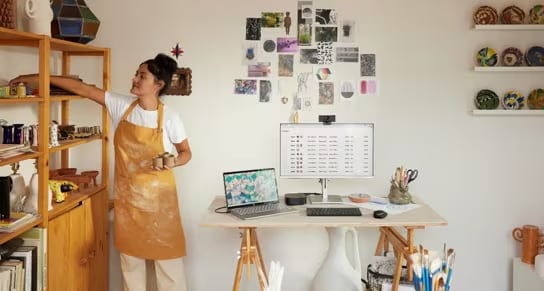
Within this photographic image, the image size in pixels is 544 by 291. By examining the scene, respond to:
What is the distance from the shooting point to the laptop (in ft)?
10.3

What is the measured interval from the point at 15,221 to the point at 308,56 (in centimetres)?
188

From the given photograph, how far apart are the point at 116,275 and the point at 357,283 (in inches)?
58.2

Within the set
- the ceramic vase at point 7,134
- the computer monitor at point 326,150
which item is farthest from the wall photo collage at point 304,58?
the ceramic vase at point 7,134

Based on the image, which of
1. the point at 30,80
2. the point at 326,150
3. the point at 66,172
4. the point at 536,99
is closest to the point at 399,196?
the point at 326,150

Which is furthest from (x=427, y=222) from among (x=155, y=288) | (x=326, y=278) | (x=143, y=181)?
(x=155, y=288)

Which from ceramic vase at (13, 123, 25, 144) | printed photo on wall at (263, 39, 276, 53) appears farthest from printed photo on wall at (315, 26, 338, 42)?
ceramic vase at (13, 123, 25, 144)

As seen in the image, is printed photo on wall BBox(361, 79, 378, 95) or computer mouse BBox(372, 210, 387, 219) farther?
printed photo on wall BBox(361, 79, 378, 95)

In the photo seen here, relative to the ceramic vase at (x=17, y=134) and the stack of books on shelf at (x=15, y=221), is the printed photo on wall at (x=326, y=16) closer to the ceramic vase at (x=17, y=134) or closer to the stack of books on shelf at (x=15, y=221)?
the ceramic vase at (x=17, y=134)

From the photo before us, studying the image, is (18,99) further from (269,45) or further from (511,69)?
(511,69)

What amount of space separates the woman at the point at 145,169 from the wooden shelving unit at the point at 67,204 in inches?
7.3

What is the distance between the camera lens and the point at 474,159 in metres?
3.71

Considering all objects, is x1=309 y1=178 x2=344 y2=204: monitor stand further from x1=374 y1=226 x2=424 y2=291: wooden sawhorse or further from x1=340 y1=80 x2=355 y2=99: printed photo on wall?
x1=340 y1=80 x2=355 y2=99: printed photo on wall

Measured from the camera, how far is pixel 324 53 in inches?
145

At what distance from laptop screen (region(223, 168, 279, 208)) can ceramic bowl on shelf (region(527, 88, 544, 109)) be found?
1.60 m
